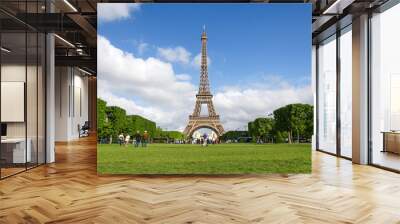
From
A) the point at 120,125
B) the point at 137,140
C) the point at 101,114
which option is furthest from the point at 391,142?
the point at 101,114

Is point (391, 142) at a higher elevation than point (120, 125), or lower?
lower

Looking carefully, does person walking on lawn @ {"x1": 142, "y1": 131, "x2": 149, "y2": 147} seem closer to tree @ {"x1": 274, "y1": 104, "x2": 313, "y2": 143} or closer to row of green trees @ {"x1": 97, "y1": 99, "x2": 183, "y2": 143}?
row of green trees @ {"x1": 97, "y1": 99, "x2": 183, "y2": 143}

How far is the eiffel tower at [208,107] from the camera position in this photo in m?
6.76

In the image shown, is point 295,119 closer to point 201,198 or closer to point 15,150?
point 201,198

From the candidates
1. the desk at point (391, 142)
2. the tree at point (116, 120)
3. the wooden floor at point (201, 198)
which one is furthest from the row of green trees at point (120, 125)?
the desk at point (391, 142)

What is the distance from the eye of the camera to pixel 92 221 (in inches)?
156

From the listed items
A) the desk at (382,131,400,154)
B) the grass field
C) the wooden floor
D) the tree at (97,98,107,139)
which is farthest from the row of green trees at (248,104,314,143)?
the tree at (97,98,107,139)

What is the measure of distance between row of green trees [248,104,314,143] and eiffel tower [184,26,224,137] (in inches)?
24.7

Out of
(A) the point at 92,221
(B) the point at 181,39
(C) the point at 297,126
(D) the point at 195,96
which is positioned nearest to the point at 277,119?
(C) the point at 297,126

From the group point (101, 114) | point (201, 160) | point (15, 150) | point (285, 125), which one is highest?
point (101, 114)

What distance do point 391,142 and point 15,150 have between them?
6847mm

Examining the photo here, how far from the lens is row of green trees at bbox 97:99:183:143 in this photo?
6.80 metres

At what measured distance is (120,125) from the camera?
6.97 metres

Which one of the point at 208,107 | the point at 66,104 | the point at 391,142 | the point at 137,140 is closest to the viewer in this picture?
the point at 208,107
